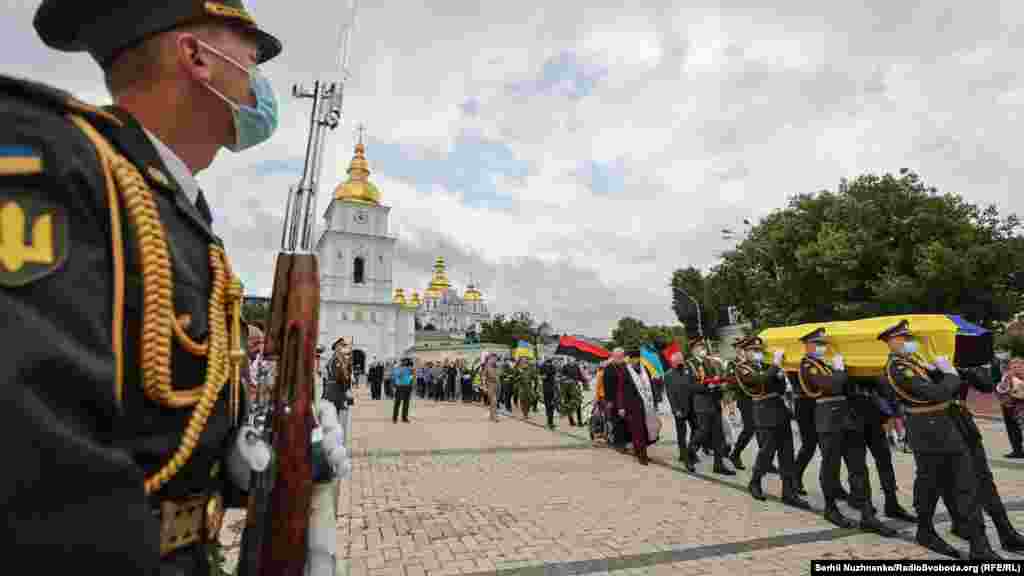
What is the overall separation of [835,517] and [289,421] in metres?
6.48

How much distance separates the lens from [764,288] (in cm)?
2875

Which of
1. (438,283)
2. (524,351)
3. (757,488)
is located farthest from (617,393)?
(438,283)

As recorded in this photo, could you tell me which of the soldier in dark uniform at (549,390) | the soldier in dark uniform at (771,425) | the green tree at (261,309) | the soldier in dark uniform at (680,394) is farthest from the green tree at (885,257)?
the green tree at (261,309)

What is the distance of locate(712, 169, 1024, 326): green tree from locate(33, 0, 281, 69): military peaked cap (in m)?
26.1

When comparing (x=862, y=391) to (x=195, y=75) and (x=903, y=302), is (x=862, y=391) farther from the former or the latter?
(x=903, y=302)

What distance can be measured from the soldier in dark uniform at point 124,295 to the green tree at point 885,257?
85.5ft

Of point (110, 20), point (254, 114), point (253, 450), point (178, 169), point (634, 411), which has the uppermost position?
point (110, 20)

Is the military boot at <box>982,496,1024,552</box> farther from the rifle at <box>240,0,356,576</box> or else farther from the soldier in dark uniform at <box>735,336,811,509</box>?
the rifle at <box>240,0,356,576</box>

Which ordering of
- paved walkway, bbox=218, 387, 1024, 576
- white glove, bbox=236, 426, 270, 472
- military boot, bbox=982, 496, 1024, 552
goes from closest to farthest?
white glove, bbox=236, 426, 270, 472
paved walkway, bbox=218, 387, 1024, 576
military boot, bbox=982, 496, 1024, 552

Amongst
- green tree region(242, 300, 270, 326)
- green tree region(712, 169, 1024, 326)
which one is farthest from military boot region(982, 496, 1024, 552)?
green tree region(712, 169, 1024, 326)

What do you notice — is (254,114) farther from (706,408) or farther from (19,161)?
(706,408)

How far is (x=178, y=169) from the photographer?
1.34 m

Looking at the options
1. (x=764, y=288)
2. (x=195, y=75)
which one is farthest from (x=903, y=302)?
(x=195, y=75)

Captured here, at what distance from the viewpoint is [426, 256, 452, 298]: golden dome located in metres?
119
